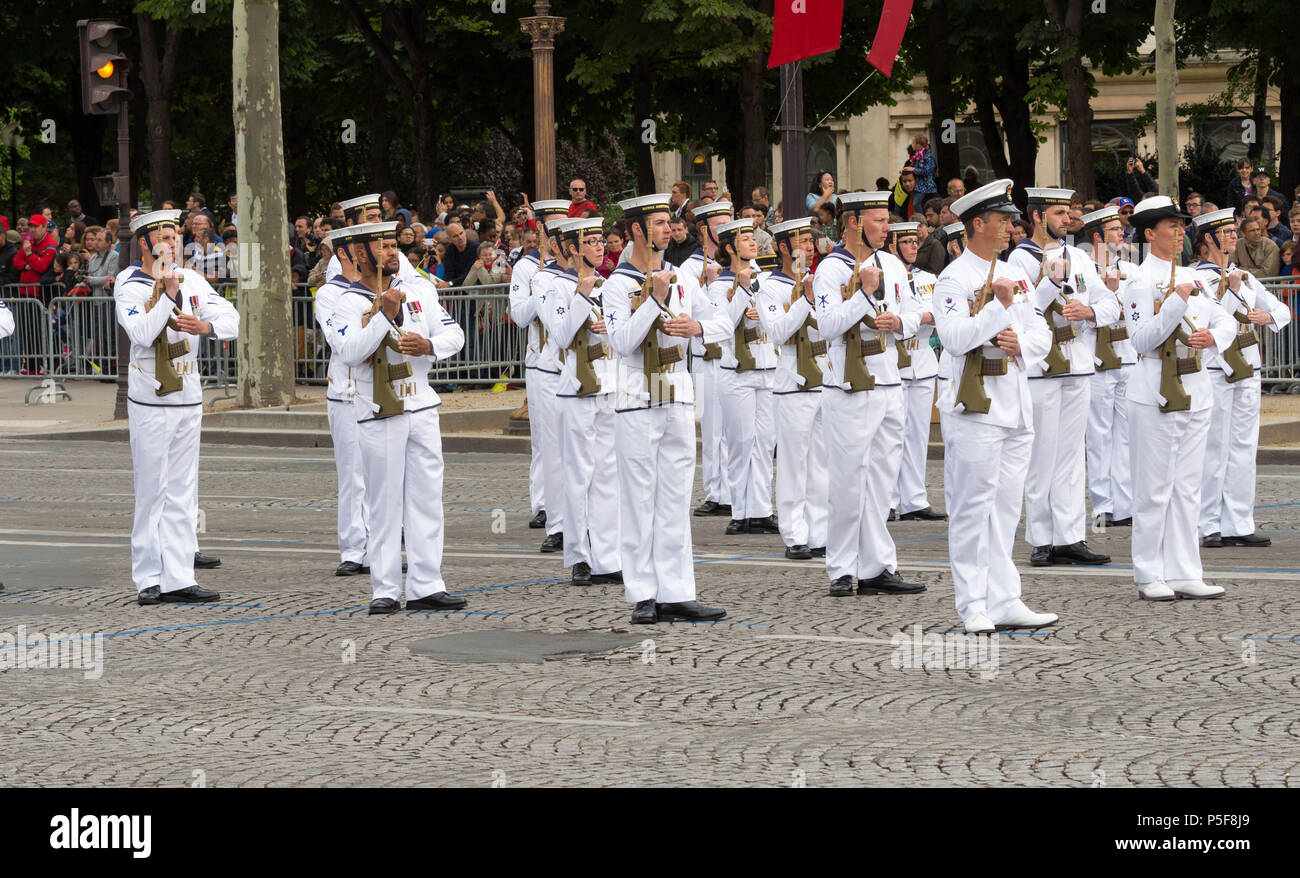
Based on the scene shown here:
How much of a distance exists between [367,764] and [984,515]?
380 cm

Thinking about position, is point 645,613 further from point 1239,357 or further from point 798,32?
point 798,32

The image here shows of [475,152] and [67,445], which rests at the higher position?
[475,152]

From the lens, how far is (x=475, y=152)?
53.1m

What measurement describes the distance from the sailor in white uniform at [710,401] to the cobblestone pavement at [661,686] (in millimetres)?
2150

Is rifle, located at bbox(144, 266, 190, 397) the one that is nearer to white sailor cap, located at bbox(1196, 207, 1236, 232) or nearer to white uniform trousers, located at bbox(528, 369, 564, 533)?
white uniform trousers, located at bbox(528, 369, 564, 533)

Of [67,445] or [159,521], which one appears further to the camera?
[67,445]

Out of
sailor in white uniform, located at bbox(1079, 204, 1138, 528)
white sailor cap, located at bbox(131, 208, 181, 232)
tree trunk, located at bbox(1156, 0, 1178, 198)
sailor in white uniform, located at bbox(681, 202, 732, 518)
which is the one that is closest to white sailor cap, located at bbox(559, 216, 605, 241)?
sailor in white uniform, located at bbox(681, 202, 732, 518)

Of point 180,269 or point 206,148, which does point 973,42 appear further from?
point 180,269

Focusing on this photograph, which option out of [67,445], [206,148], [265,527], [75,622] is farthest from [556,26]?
[206,148]

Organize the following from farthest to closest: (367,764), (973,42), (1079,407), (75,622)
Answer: (973,42) → (1079,407) → (75,622) → (367,764)

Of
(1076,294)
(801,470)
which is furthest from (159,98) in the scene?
(1076,294)

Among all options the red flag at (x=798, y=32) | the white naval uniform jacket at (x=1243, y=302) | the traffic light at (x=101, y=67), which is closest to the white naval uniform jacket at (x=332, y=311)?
the white naval uniform jacket at (x=1243, y=302)

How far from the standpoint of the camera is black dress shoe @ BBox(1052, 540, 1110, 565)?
41.5 feet

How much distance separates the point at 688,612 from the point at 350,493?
305 centimetres
